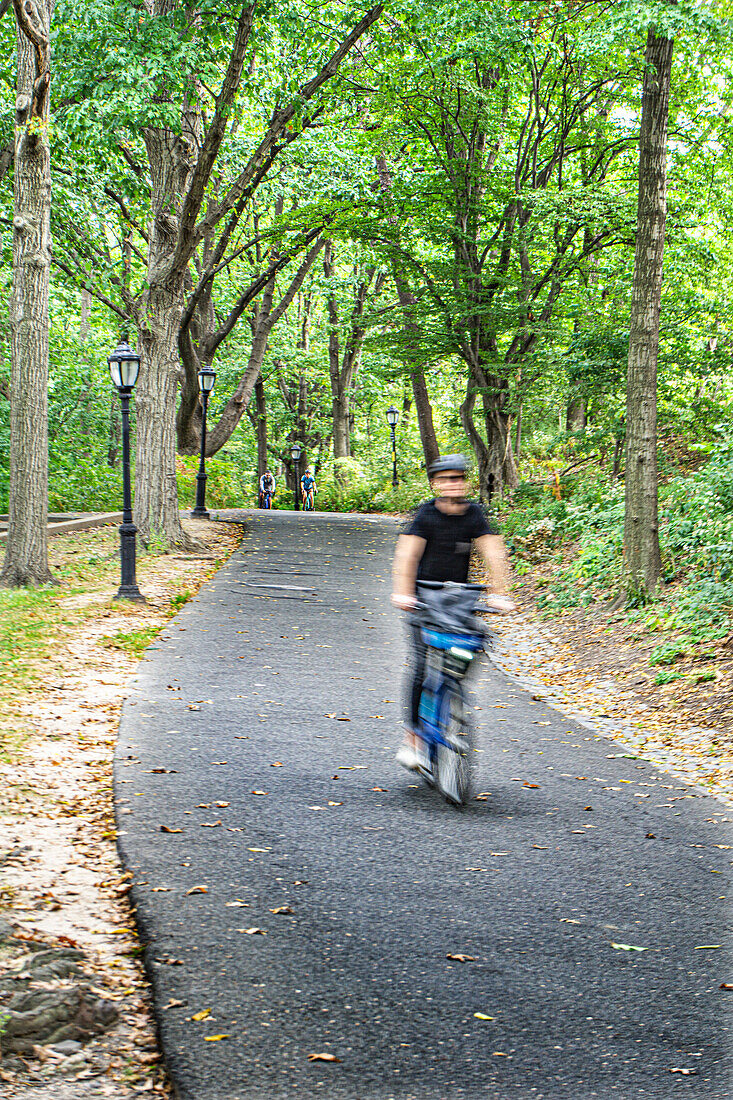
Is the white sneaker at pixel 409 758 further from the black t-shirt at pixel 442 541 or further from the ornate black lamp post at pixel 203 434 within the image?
the ornate black lamp post at pixel 203 434

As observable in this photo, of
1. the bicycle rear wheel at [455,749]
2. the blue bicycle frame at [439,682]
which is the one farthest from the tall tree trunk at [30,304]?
the bicycle rear wheel at [455,749]

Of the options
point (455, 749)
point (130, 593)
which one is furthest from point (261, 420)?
point (455, 749)

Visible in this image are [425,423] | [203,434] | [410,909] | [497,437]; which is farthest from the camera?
→ [425,423]

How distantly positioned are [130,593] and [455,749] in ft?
26.1

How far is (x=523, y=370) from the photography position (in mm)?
19031

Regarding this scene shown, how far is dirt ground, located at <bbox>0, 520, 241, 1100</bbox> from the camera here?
10.2ft

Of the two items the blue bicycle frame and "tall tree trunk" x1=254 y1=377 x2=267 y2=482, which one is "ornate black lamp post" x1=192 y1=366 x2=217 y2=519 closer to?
"tall tree trunk" x1=254 y1=377 x2=267 y2=482

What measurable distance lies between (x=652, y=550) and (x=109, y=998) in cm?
930

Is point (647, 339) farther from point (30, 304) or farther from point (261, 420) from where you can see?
point (261, 420)

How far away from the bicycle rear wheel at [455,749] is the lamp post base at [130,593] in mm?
7661

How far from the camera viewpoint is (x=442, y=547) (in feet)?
19.1

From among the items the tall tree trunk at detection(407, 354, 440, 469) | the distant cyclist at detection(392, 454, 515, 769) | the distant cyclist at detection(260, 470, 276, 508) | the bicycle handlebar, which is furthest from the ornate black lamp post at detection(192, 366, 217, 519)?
the bicycle handlebar

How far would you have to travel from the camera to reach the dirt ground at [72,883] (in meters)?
3.09

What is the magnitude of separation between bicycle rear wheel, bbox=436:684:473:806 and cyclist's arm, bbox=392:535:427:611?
1.95 ft
